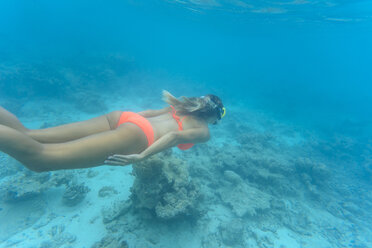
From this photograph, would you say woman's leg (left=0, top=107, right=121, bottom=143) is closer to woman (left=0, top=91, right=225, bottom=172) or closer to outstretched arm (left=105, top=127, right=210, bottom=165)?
woman (left=0, top=91, right=225, bottom=172)

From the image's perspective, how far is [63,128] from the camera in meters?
2.66

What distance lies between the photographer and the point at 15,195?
17.6 ft

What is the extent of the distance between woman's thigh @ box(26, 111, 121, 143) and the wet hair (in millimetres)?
1018

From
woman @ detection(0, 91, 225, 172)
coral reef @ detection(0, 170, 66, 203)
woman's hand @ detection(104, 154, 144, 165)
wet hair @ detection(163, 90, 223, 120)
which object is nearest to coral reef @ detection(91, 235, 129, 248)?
coral reef @ detection(0, 170, 66, 203)

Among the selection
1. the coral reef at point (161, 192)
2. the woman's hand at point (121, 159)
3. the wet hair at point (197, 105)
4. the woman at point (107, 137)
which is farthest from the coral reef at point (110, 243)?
the wet hair at point (197, 105)

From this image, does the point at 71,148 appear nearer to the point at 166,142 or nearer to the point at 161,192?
the point at 166,142

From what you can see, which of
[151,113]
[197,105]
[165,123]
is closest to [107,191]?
[151,113]

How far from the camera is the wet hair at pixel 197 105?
3.22m

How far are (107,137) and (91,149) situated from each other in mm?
244

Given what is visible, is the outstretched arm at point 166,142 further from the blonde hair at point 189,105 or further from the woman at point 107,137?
the blonde hair at point 189,105

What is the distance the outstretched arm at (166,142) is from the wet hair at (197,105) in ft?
1.16

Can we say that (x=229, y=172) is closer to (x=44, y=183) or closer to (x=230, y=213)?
(x=230, y=213)

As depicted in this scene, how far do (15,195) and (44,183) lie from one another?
772mm

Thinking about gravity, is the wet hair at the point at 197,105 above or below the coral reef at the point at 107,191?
above
